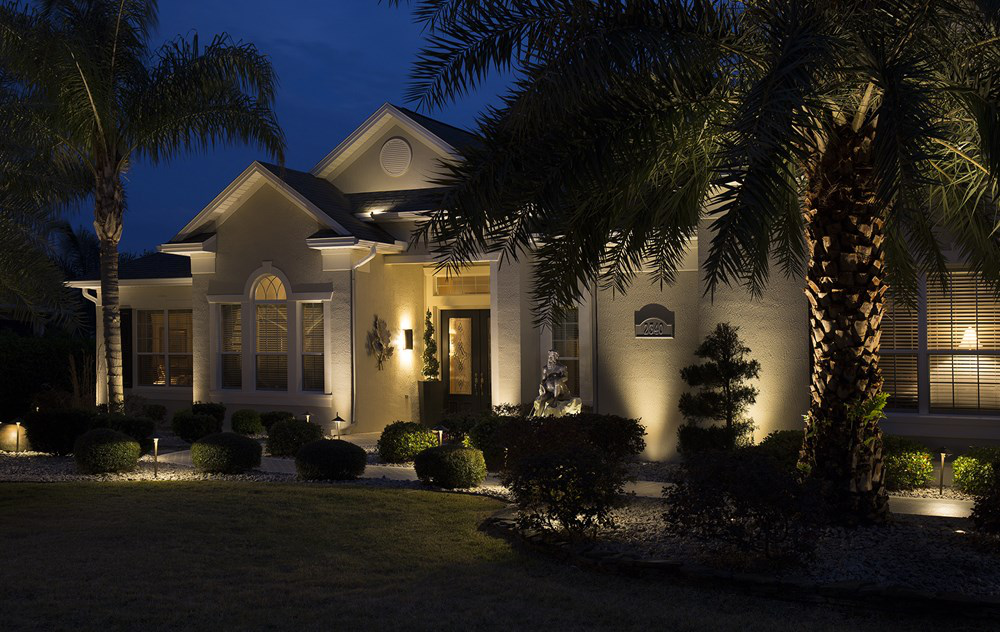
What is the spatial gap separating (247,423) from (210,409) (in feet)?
3.07

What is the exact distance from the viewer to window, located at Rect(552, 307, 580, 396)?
17.0 meters

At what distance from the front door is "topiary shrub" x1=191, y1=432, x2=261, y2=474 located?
276 inches

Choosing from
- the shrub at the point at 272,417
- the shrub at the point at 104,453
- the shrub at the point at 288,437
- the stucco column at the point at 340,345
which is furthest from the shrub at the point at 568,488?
the shrub at the point at 272,417

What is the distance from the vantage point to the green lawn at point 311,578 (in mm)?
6648

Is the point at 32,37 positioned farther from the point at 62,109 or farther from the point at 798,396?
the point at 798,396

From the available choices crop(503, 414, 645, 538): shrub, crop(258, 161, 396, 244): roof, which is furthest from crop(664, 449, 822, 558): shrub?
crop(258, 161, 396, 244): roof

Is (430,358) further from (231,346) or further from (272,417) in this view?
(231,346)

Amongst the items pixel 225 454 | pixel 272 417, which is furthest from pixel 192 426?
pixel 225 454

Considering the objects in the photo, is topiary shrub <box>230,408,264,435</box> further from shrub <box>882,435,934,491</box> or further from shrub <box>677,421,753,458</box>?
shrub <box>882,435,934,491</box>

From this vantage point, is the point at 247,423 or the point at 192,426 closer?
the point at 192,426

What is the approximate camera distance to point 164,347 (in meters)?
21.6

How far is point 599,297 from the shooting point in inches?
607

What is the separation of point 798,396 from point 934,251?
3429mm

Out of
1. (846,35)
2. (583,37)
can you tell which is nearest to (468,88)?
(583,37)
